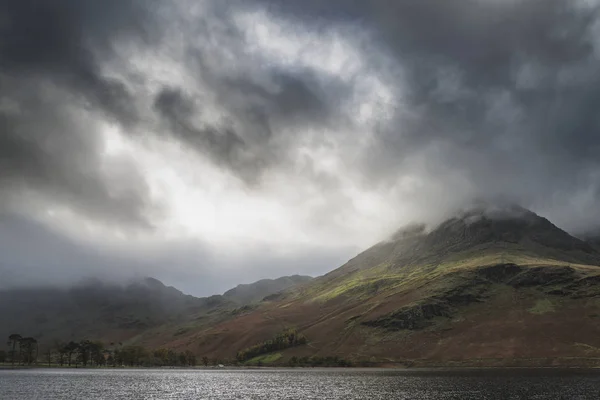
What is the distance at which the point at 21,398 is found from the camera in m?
115

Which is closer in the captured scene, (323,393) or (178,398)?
(178,398)

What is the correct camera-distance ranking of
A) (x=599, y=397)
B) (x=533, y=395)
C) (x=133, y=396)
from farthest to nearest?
(x=133, y=396) → (x=533, y=395) → (x=599, y=397)

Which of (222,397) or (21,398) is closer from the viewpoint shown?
(21,398)

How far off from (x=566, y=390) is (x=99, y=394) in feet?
426

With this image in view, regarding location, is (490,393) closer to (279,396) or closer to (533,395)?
(533,395)

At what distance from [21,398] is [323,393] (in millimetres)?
78624

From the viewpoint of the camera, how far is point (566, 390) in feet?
433

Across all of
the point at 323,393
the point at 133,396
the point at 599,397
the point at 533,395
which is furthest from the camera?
the point at 323,393

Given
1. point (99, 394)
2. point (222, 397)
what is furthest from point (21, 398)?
point (222, 397)

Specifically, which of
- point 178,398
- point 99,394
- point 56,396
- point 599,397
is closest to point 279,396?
point 178,398

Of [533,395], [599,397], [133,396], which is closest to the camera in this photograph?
[599,397]

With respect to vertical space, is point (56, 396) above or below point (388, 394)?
above

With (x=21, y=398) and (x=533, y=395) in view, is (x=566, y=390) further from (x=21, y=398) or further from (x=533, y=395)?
(x=21, y=398)

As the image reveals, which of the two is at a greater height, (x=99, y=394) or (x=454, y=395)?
(x=99, y=394)
